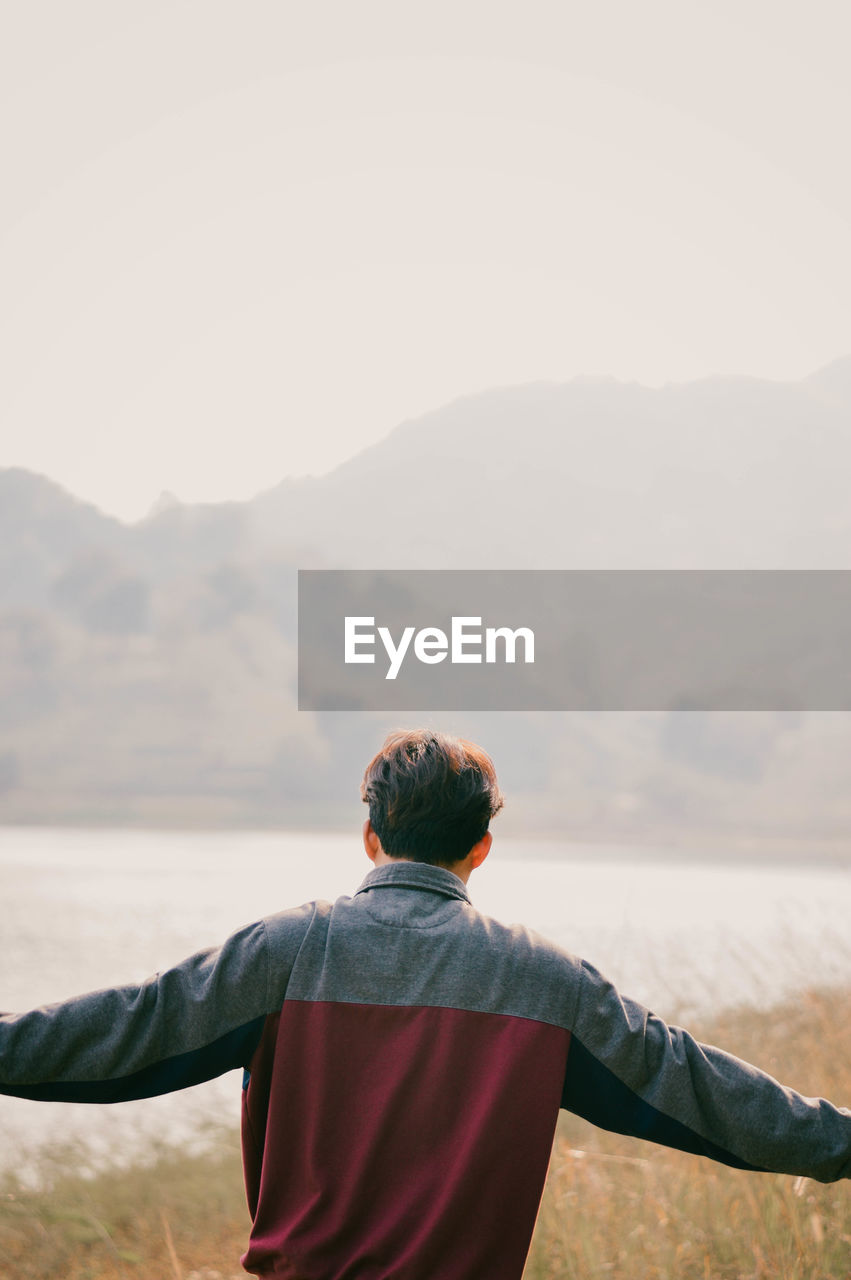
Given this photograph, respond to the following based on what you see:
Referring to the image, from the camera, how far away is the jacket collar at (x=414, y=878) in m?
1.66

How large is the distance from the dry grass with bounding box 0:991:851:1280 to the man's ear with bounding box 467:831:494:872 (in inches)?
78.5

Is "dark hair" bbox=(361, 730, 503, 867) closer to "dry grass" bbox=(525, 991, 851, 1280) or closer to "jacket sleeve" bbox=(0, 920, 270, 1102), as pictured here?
"jacket sleeve" bbox=(0, 920, 270, 1102)

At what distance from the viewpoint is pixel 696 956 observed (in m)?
6.98

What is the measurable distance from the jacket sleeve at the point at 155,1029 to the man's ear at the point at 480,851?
0.35 m

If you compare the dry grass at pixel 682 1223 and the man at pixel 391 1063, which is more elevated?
the man at pixel 391 1063

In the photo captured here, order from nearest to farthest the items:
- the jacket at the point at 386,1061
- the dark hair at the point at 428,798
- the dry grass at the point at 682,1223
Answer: the jacket at the point at 386,1061, the dark hair at the point at 428,798, the dry grass at the point at 682,1223

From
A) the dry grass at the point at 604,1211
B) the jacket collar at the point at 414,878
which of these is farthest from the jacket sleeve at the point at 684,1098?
the dry grass at the point at 604,1211

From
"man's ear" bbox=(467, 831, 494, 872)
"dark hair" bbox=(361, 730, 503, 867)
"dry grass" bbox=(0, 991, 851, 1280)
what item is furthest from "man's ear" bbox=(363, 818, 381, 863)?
"dry grass" bbox=(0, 991, 851, 1280)

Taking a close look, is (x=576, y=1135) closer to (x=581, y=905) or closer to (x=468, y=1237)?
(x=468, y=1237)

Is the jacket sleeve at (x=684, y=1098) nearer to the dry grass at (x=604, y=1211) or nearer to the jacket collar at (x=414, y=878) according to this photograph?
the jacket collar at (x=414, y=878)

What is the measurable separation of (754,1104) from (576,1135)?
4733 mm

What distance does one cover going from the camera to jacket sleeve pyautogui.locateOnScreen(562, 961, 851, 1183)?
1.64 meters

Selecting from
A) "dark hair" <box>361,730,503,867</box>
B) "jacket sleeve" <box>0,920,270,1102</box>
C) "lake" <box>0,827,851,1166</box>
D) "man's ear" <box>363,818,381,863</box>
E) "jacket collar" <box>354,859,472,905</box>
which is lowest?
"lake" <box>0,827,851,1166</box>

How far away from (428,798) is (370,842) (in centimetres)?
13
